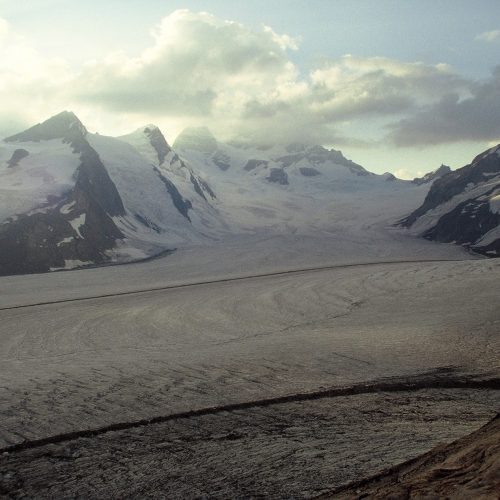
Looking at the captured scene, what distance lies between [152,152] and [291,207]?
29527 millimetres

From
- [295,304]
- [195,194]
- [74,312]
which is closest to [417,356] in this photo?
[295,304]

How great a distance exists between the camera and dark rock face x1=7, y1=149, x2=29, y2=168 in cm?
6308

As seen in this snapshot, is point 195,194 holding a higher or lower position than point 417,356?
higher

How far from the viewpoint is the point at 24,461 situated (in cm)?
668

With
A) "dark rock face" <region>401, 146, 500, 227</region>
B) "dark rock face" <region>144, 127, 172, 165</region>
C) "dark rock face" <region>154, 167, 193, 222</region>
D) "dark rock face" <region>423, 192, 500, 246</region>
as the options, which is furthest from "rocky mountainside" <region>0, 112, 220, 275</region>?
"dark rock face" <region>401, 146, 500, 227</region>

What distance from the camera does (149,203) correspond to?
8250 cm

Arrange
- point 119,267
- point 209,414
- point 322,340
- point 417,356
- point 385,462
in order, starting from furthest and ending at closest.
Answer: point 119,267 → point 322,340 → point 417,356 → point 209,414 → point 385,462

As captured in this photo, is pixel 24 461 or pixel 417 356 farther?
pixel 417 356

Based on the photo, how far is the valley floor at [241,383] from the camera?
247 inches

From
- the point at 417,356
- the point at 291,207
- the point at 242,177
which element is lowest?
the point at 417,356

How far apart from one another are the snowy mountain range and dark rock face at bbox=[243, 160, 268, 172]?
64.8 feet

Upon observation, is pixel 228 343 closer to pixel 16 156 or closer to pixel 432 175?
pixel 16 156

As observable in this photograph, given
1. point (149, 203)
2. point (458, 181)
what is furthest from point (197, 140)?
point (458, 181)

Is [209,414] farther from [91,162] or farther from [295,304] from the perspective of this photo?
[91,162]
